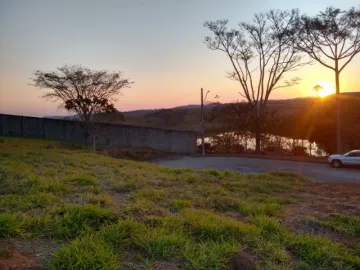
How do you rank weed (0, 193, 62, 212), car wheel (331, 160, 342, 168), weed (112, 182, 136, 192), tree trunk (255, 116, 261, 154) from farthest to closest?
1. tree trunk (255, 116, 261, 154)
2. car wheel (331, 160, 342, 168)
3. weed (112, 182, 136, 192)
4. weed (0, 193, 62, 212)

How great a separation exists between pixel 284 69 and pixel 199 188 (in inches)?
1075

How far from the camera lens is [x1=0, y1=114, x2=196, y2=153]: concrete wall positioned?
98.5ft

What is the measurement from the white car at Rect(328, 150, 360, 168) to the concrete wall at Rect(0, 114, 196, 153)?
1564 centimetres

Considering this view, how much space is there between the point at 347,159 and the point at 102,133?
20.8 meters

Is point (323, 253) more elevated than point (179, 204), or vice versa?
point (179, 204)

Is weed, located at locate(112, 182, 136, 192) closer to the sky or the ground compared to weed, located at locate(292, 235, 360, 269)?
closer to the sky

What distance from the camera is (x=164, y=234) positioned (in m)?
3.56

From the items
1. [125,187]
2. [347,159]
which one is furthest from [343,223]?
[347,159]

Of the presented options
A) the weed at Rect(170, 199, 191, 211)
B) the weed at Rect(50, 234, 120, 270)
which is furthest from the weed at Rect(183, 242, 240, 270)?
the weed at Rect(170, 199, 191, 211)

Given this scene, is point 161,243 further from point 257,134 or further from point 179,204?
point 257,134

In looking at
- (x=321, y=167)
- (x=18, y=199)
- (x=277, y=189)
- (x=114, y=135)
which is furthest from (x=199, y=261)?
(x=114, y=135)

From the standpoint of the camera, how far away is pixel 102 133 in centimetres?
3108

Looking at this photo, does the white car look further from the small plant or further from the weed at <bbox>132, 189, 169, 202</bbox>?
the small plant

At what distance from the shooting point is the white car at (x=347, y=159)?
19.8 metres
